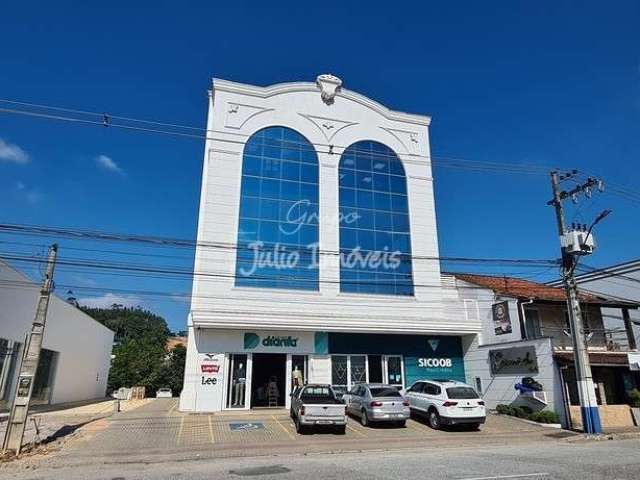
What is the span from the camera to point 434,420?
1894 centimetres

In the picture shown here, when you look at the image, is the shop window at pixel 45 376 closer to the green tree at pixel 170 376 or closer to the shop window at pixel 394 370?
the shop window at pixel 394 370

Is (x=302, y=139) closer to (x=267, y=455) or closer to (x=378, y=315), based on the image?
(x=378, y=315)

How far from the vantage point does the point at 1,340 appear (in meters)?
20.9

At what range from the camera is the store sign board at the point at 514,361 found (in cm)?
2231

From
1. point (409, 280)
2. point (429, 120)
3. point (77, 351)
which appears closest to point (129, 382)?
point (77, 351)

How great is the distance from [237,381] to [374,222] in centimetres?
1279

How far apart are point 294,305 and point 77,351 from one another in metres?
19.6

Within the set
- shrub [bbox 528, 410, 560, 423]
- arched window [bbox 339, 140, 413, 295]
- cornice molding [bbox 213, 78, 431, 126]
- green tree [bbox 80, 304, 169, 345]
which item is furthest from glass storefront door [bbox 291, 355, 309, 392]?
green tree [bbox 80, 304, 169, 345]

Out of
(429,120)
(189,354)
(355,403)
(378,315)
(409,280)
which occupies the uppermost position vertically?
(429,120)

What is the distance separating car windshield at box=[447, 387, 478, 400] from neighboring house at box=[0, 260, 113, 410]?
19791mm

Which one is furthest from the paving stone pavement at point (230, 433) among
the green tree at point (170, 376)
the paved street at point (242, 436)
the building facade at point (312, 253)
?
the green tree at point (170, 376)

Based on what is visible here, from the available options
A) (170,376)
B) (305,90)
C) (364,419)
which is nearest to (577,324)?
(364,419)

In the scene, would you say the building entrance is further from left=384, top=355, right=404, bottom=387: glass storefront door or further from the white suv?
the white suv

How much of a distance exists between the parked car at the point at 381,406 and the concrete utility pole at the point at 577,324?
278 inches
